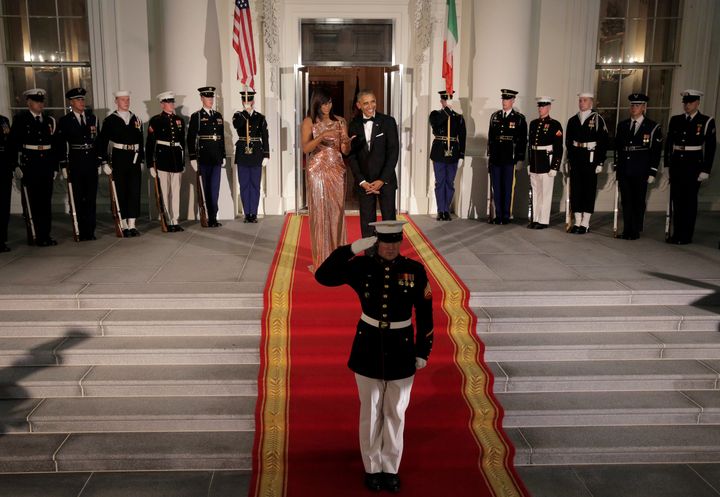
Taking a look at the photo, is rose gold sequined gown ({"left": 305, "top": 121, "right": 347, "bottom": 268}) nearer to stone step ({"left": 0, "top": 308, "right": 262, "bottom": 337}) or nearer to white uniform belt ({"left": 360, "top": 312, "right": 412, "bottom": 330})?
stone step ({"left": 0, "top": 308, "right": 262, "bottom": 337})

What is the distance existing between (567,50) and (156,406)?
8.87 meters

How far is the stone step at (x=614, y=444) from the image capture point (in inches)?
209

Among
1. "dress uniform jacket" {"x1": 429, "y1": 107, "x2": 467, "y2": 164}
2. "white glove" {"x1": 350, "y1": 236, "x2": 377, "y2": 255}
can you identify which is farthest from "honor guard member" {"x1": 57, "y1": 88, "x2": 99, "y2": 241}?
"white glove" {"x1": 350, "y1": 236, "x2": 377, "y2": 255}

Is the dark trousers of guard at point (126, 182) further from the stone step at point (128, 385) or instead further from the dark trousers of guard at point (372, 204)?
the stone step at point (128, 385)

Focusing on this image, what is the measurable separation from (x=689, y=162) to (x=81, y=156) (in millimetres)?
7707

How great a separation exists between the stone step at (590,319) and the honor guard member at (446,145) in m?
4.21

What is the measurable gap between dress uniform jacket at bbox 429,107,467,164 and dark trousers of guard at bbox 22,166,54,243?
5229 millimetres

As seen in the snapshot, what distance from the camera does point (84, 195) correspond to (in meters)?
9.36

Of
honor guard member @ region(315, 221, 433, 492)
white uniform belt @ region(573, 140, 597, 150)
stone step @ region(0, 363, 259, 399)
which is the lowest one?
stone step @ region(0, 363, 259, 399)

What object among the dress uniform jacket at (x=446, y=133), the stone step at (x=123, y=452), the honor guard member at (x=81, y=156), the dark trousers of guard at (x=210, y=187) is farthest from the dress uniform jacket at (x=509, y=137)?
the stone step at (x=123, y=452)

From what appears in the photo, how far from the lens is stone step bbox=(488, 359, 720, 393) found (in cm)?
603

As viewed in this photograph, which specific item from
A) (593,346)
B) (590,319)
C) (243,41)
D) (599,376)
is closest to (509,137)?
(243,41)

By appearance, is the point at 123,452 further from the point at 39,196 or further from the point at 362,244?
the point at 39,196

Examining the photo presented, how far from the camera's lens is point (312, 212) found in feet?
25.0
